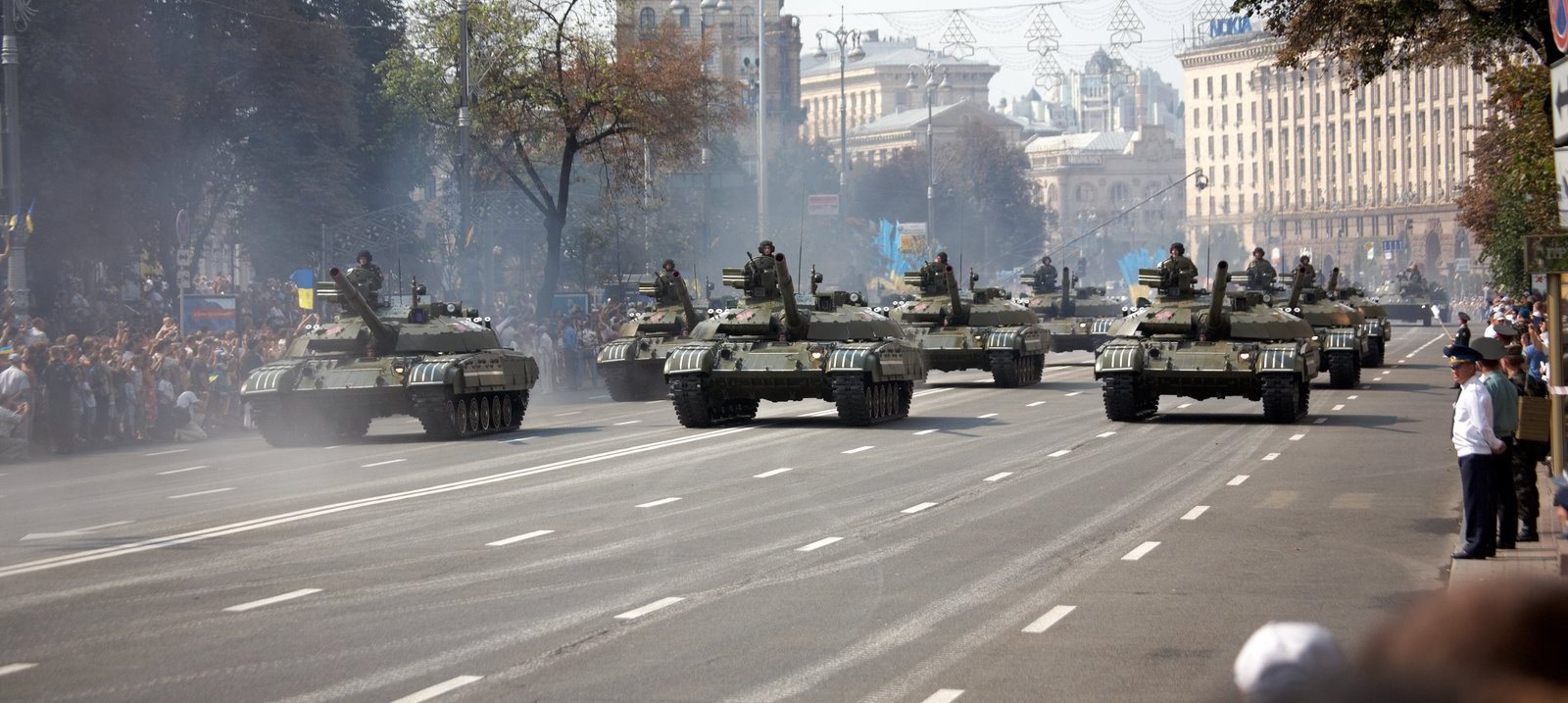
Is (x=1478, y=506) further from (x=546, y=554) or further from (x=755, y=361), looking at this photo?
(x=755, y=361)

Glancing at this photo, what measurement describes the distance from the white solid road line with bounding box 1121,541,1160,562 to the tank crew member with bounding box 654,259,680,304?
22.5 m

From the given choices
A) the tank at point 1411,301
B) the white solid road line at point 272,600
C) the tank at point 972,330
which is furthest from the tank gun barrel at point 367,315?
the tank at point 1411,301

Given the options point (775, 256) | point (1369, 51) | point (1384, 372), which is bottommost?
point (1384, 372)

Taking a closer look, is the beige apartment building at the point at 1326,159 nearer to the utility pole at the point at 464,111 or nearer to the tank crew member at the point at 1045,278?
the tank crew member at the point at 1045,278

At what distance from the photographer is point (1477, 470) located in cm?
1291

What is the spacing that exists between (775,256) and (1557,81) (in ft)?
62.3

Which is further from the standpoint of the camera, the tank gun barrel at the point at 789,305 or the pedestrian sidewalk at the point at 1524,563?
the tank gun barrel at the point at 789,305

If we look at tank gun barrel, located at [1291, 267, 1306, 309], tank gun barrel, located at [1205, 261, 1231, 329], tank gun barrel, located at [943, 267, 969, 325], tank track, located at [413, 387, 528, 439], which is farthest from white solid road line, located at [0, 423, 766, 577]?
tank gun barrel, located at [1291, 267, 1306, 309]

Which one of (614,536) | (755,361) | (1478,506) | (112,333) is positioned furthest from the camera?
(112,333)

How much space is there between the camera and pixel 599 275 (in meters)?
62.2

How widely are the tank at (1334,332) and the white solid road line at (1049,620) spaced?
22829 millimetres

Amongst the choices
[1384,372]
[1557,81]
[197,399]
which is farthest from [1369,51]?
[1384,372]

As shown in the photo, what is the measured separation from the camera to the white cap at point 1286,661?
1.82 meters

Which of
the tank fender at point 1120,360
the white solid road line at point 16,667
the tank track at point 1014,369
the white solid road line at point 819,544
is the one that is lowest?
the white solid road line at point 819,544
